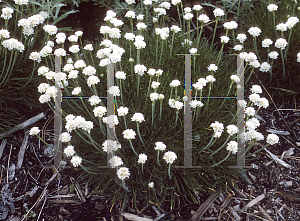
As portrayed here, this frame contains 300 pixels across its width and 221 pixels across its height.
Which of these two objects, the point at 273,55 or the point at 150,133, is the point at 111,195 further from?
the point at 273,55

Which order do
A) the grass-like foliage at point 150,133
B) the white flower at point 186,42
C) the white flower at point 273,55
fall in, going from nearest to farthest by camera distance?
the grass-like foliage at point 150,133 → the white flower at point 273,55 → the white flower at point 186,42

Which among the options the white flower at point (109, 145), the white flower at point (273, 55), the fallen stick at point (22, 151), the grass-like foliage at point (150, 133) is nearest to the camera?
the white flower at point (109, 145)

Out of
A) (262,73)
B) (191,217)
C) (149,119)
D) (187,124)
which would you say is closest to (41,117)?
(149,119)

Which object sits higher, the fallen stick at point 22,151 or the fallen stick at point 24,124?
the fallen stick at point 24,124

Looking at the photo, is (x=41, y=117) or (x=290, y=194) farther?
(x=41, y=117)

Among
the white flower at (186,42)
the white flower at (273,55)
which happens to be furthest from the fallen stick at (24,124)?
the white flower at (273,55)

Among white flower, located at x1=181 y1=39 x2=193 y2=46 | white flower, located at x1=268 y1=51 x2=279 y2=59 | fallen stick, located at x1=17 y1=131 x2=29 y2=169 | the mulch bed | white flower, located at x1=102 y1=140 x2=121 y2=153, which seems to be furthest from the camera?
white flower, located at x1=181 y1=39 x2=193 y2=46

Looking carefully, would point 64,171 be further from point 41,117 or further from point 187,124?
point 187,124

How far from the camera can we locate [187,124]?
104 inches

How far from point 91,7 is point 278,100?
9.88 feet

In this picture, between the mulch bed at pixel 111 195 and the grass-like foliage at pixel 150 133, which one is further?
the mulch bed at pixel 111 195

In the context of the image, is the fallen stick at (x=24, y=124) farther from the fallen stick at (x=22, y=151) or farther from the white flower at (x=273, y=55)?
the white flower at (x=273, y=55)

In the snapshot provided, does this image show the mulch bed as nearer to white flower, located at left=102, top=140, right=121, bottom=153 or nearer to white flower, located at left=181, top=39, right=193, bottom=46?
white flower, located at left=102, top=140, right=121, bottom=153

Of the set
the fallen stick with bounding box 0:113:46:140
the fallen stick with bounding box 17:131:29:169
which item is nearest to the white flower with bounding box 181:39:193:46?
the fallen stick with bounding box 0:113:46:140
